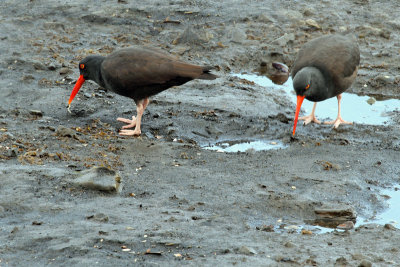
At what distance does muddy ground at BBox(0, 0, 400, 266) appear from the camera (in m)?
4.08

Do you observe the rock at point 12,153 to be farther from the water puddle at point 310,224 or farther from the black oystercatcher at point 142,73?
the water puddle at point 310,224

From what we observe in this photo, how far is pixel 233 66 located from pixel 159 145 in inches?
137

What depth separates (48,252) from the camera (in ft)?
12.6

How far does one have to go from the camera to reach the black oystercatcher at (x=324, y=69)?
23.4ft

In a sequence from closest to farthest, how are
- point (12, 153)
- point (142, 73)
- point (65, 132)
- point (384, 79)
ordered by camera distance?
1. point (12, 153)
2. point (65, 132)
3. point (142, 73)
4. point (384, 79)

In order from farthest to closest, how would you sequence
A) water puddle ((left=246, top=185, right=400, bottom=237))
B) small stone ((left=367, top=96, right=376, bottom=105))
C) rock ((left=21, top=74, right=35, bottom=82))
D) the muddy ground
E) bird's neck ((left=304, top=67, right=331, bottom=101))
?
small stone ((left=367, top=96, right=376, bottom=105)), rock ((left=21, top=74, right=35, bottom=82)), bird's neck ((left=304, top=67, right=331, bottom=101)), water puddle ((left=246, top=185, right=400, bottom=237)), the muddy ground

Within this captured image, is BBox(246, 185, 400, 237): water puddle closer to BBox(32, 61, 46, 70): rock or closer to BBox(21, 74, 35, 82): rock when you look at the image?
BBox(21, 74, 35, 82): rock

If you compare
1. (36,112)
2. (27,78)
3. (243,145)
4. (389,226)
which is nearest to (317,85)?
(243,145)

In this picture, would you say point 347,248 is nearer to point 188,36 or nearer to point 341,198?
point 341,198

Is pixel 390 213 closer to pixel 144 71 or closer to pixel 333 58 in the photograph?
pixel 333 58

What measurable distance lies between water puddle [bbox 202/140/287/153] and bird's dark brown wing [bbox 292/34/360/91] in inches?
44.5

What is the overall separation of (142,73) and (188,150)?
3.67ft

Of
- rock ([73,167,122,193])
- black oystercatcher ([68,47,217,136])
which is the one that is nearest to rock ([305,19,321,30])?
black oystercatcher ([68,47,217,136])

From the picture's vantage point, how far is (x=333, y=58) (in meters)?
7.45
